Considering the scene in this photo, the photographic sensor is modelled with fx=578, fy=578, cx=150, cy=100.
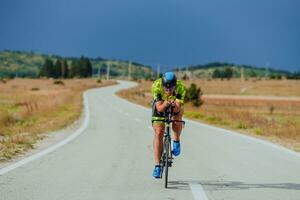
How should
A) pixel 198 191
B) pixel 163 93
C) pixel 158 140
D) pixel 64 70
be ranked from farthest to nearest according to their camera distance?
pixel 64 70, pixel 158 140, pixel 163 93, pixel 198 191

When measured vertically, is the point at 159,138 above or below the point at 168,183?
above

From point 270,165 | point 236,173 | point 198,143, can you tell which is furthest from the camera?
point 198,143

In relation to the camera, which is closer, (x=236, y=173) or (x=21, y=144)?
(x=236, y=173)

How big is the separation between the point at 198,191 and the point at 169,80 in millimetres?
1713

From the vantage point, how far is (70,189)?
27.6 feet

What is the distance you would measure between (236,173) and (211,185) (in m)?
1.55

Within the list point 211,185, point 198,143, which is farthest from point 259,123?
point 211,185

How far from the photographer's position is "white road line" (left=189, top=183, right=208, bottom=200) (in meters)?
7.99

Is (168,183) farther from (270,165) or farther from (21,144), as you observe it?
(21,144)

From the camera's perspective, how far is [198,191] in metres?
8.47

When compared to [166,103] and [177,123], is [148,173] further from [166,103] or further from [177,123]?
[166,103]

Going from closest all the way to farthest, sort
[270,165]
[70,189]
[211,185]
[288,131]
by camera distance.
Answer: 1. [70,189]
2. [211,185]
3. [270,165]
4. [288,131]

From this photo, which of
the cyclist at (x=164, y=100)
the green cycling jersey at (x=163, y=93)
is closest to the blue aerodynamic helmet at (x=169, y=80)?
the cyclist at (x=164, y=100)

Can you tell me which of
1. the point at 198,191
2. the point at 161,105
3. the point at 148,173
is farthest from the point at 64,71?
the point at 198,191
